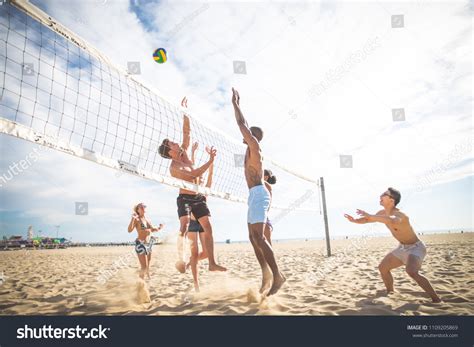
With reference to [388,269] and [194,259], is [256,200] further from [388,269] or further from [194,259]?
[388,269]

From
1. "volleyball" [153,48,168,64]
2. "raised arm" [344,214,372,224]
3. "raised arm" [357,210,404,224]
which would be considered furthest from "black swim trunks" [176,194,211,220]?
"volleyball" [153,48,168,64]

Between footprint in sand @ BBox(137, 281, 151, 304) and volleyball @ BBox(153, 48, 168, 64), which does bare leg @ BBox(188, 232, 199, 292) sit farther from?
volleyball @ BBox(153, 48, 168, 64)

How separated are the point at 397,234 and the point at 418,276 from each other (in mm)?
501

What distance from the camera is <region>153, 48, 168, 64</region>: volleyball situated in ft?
13.0

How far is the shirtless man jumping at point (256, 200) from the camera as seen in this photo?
2.85 meters

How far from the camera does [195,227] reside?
365cm

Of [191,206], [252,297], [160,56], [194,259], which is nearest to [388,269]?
[252,297]

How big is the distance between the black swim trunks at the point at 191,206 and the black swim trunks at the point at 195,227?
0.10 meters

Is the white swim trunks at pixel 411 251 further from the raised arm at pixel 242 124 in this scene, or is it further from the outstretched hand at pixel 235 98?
the outstretched hand at pixel 235 98
